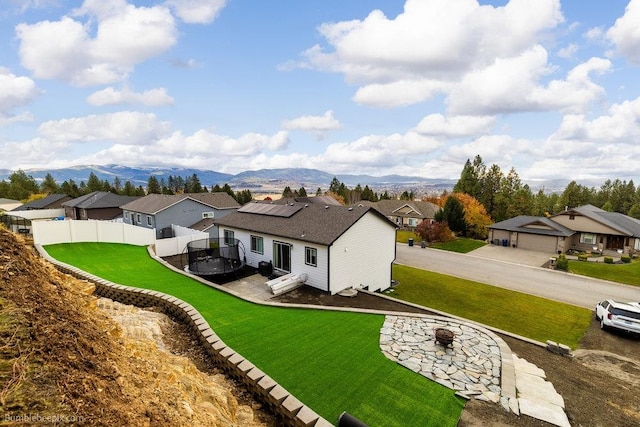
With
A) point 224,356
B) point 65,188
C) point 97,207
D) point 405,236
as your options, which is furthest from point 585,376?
point 65,188

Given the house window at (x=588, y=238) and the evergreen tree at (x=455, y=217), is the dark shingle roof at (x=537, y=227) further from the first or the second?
the evergreen tree at (x=455, y=217)

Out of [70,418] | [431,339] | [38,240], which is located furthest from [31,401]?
[38,240]

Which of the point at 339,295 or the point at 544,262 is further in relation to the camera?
the point at 544,262

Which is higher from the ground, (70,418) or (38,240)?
(70,418)

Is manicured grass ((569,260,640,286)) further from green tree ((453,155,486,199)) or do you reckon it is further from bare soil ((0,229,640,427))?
green tree ((453,155,486,199))

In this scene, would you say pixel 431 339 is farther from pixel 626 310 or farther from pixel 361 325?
pixel 626 310

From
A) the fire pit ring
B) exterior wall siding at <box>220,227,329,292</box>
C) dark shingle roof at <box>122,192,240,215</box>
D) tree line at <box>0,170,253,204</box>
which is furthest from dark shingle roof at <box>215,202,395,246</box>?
tree line at <box>0,170,253,204</box>

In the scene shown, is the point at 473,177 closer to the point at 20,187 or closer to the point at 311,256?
the point at 311,256

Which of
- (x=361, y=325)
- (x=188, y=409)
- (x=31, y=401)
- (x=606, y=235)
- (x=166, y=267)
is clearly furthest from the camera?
(x=606, y=235)
